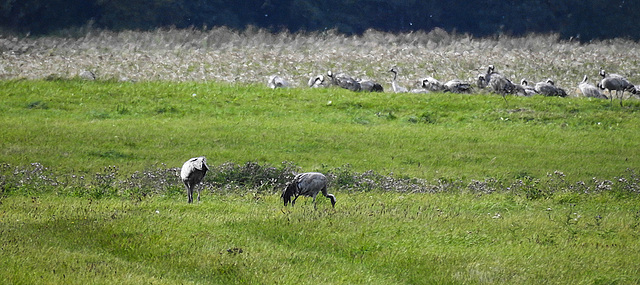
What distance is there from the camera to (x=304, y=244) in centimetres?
1136

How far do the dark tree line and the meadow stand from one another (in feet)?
66.2

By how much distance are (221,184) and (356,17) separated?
55.9 metres

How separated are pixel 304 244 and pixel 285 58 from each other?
33395 millimetres

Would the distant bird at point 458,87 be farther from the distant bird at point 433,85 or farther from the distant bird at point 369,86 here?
the distant bird at point 369,86

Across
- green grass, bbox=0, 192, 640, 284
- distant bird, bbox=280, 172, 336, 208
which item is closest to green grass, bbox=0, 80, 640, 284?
green grass, bbox=0, 192, 640, 284

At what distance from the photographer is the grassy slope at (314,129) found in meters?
20.3

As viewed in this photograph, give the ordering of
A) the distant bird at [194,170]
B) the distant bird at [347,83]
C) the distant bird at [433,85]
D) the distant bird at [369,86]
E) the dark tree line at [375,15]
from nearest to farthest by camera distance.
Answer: the distant bird at [194,170]
the distant bird at [347,83]
the distant bird at [369,86]
the distant bird at [433,85]
the dark tree line at [375,15]

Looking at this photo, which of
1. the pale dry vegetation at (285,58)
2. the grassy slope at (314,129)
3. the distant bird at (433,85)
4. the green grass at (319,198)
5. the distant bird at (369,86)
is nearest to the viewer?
the green grass at (319,198)

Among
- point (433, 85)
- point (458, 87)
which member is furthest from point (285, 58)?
point (458, 87)

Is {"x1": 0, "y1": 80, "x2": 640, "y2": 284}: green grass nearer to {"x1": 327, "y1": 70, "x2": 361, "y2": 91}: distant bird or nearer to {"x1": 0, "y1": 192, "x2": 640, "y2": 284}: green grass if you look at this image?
{"x1": 0, "y1": 192, "x2": 640, "y2": 284}: green grass

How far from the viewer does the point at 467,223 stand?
42.3ft

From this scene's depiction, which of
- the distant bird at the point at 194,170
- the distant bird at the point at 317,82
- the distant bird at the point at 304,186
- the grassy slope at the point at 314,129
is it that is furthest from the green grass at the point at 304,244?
the distant bird at the point at 317,82

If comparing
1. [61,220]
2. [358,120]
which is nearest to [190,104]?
[358,120]

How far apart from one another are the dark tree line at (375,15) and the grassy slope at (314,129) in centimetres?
3234
